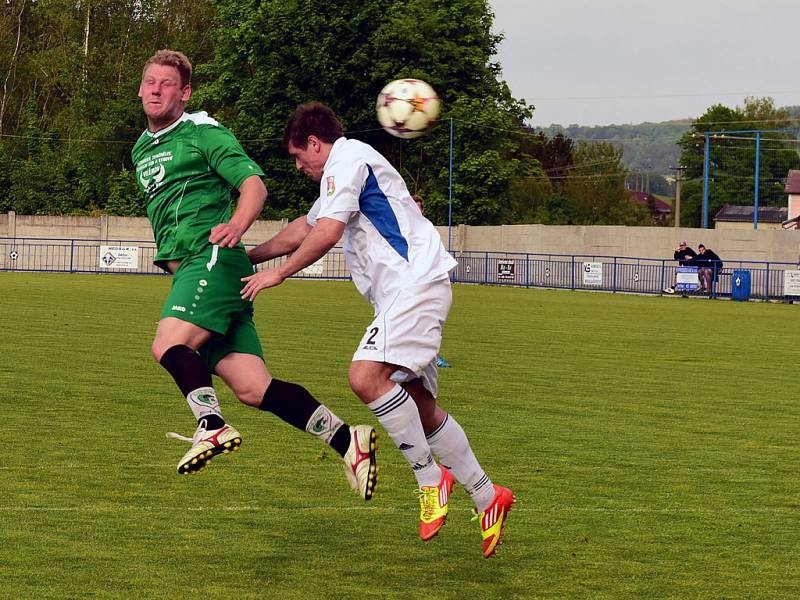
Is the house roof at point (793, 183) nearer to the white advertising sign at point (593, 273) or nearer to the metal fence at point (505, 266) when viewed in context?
the metal fence at point (505, 266)

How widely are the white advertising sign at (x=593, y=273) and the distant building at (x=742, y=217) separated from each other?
53519 mm

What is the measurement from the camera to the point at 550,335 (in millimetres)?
22781

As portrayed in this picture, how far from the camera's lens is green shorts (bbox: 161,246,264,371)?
253 inches

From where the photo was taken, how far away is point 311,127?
625 cm

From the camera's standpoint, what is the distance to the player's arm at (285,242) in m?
6.61

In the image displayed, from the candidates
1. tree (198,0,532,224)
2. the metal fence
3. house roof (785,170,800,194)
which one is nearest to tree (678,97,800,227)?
house roof (785,170,800,194)

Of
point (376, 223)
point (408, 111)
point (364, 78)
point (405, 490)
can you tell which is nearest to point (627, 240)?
point (364, 78)

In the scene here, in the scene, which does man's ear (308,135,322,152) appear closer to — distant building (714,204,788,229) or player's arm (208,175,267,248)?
player's arm (208,175,267,248)

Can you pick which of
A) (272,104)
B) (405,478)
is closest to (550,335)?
(405,478)

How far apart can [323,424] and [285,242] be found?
950 mm

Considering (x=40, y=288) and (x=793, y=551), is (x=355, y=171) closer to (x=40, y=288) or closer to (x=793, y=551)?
(x=793, y=551)

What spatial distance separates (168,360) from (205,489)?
1.73 m

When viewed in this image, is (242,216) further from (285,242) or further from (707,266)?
(707,266)

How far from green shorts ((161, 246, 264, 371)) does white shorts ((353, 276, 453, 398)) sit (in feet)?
2.62
